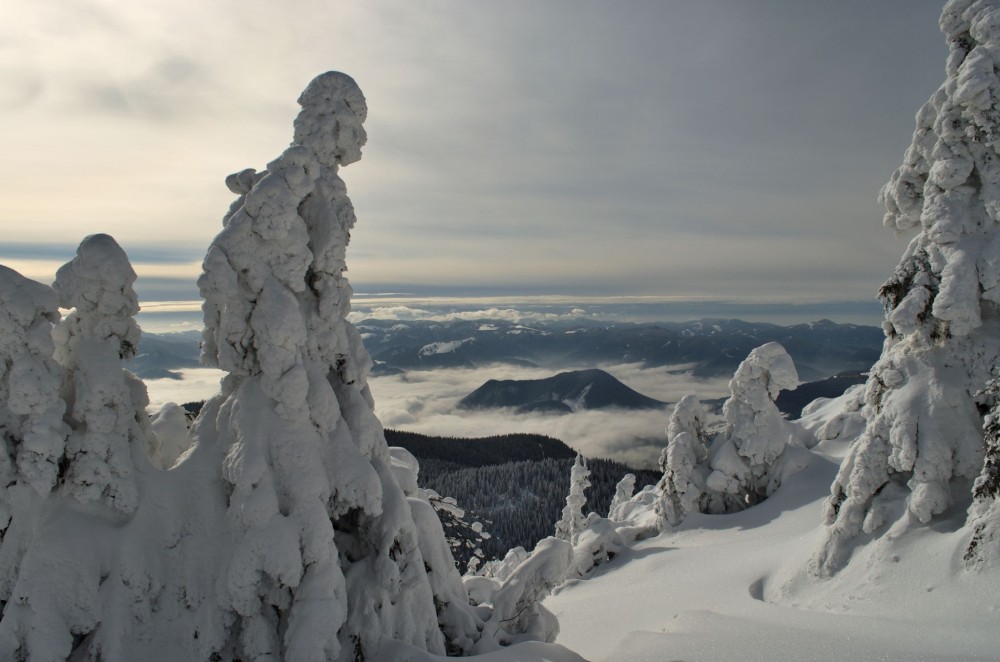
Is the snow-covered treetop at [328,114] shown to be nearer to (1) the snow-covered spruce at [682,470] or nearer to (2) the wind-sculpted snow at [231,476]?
(2) the wind-sculpted snow at [231,476]

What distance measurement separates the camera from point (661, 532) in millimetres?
29516

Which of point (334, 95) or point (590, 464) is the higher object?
point (334, 95)

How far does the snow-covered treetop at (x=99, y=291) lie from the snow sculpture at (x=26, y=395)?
625mm

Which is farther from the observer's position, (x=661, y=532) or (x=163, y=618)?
(x=661, y=532)

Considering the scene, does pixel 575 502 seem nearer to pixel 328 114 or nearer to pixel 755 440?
pixel 755 440

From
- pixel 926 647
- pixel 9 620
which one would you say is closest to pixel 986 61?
pixel 926 647

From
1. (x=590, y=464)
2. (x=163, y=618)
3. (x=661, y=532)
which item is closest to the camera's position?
(x=163, y=618)

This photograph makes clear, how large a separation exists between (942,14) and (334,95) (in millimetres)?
16701

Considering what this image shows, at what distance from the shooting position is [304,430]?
37.4 feet

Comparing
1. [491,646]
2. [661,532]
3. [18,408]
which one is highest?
[18,408]

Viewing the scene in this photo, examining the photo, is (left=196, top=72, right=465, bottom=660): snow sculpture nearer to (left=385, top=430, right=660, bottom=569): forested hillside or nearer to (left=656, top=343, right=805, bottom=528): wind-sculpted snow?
(left=656, top=343, right=805, bottom=528): wind-sculpted snow

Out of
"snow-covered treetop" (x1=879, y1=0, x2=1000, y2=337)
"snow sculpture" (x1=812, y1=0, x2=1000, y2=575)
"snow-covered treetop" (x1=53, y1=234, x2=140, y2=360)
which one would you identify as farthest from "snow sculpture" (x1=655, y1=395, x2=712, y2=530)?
"snow-covered treetop" (x1=53, y1=234, x2=140, y2=360)

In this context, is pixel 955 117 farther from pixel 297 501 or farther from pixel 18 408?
pixel 18 408

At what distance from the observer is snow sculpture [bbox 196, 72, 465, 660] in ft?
33.3
